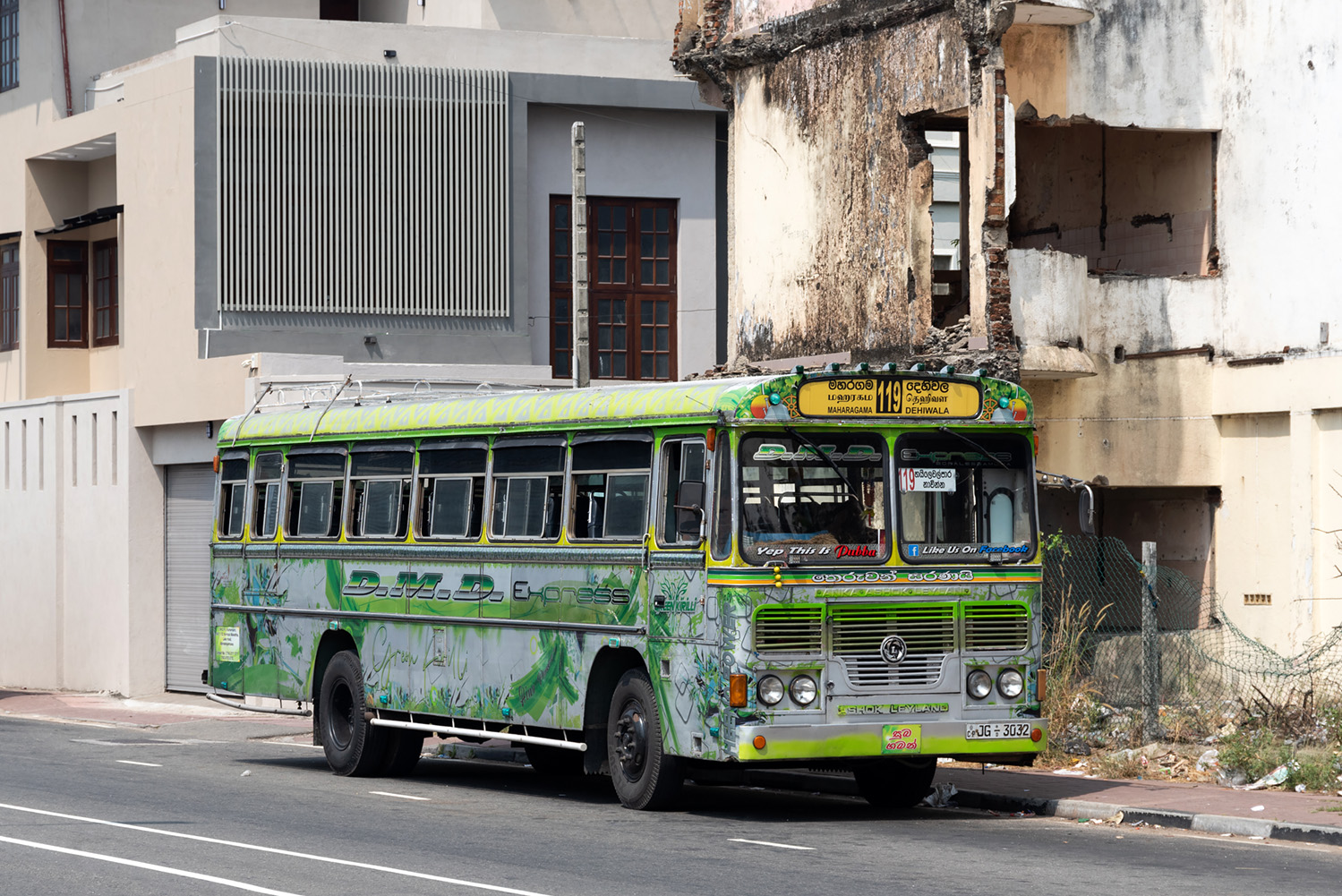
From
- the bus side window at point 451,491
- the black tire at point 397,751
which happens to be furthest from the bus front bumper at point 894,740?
the black tire at point 397,751

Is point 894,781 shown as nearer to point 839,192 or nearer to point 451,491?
point 451,491

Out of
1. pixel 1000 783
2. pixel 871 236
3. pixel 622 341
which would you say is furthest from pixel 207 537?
pixel 1000 783

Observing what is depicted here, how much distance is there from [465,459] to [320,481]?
2502 millimetres

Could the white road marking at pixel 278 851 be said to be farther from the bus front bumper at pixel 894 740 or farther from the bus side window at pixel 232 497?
the bus side window at pixel 232 497

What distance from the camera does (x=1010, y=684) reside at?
564 inches

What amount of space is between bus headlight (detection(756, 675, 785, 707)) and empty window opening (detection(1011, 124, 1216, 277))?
10.2m

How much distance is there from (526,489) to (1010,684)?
4099mm

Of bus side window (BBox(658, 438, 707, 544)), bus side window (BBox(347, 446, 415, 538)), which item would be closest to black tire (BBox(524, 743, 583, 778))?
bus side window (BBox(347, 446, 415, 538))

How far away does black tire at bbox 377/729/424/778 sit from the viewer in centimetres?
1819

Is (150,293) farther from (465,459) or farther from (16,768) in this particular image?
(465,459)

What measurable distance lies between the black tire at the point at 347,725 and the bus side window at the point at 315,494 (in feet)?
3.95

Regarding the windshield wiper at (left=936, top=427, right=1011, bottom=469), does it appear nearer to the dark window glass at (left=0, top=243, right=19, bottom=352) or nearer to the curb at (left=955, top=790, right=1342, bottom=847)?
the curb at (left=955, top=790, right=1342, bottom=847)

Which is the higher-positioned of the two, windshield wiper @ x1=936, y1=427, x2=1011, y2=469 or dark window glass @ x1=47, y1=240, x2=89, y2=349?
dark window glass @ x1=47, y1=240, x2=89, y2=349

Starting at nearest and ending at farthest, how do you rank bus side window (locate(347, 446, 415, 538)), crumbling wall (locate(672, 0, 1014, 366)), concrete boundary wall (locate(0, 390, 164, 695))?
bus side window (locate(347, 446, 415, 538)), crumbling wall (locate(672, 0, 1014, 366)), concrete boundary wall (locate(0, 390, 164, 695))
